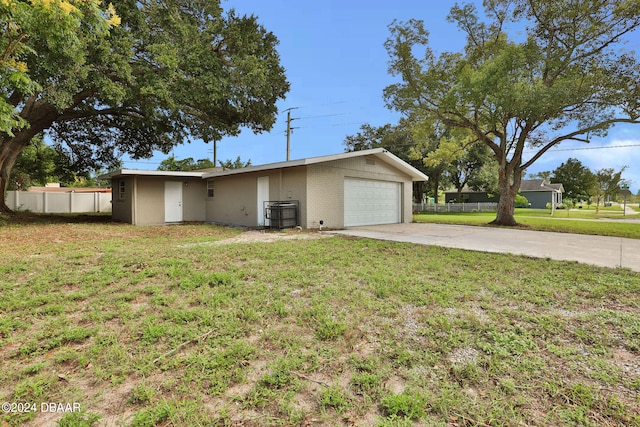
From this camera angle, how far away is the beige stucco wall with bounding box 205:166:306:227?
10.7m

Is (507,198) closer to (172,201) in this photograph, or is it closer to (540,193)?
Answer: (172,201)

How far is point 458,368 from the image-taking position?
2176mm

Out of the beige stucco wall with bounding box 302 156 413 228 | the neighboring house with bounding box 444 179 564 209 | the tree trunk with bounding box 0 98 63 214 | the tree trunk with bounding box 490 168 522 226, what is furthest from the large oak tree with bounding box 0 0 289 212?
the neighboring house with bounding box 444 179 564 209

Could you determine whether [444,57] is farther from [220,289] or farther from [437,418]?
[437,418]

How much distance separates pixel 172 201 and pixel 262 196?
4.86 m

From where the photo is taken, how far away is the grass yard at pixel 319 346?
1.77m

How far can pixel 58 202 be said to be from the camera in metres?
Result: 21.9

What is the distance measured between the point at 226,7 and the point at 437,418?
15.4m

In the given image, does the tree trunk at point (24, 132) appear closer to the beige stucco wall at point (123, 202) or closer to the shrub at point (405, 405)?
the beige stucco wall at point (123, 202)

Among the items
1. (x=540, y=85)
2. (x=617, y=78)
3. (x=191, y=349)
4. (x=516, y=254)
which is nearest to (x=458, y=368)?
(x=191, y=349)

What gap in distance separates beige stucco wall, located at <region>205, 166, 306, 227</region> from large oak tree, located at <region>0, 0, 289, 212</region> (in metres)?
3.20

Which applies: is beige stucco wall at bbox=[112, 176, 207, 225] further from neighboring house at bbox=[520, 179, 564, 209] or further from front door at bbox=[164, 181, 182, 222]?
neighboring house at bbox=[520, 179, 564, 209]

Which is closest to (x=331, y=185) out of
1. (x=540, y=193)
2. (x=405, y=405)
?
(x=405, y=405)

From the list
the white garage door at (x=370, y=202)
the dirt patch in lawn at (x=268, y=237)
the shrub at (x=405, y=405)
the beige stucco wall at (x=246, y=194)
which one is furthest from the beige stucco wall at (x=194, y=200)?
the shrub at (x=405, y=405)
